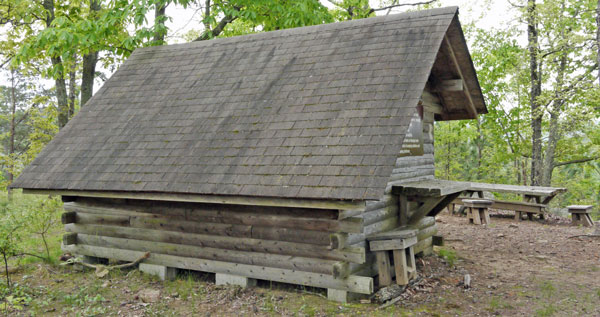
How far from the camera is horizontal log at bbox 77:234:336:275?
22.6 ft

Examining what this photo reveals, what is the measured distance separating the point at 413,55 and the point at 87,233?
7.30 metres

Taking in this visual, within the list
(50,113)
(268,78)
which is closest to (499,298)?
(268,78)

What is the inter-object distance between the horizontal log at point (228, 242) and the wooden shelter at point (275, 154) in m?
0.02

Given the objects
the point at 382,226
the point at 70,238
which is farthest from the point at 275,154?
the point at 70,238

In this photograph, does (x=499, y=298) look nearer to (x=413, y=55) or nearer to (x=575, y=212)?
(x=413, y=55)

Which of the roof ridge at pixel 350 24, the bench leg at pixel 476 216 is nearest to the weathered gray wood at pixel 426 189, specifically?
the roof ridge at pixel 350 24

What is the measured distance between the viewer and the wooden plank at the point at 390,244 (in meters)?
6.82

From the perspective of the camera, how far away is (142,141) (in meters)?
8.70

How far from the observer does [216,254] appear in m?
7.71

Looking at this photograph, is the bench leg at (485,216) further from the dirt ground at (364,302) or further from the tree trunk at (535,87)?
the tree trunk at (535,87)

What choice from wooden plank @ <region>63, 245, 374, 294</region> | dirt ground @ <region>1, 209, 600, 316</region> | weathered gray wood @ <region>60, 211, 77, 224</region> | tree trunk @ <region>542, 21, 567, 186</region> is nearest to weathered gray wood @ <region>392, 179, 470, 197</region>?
dirt ground @ <region>1, 209, 600, 316</region>

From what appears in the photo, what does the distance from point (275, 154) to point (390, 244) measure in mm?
2256

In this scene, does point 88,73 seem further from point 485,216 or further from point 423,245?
point 485,216

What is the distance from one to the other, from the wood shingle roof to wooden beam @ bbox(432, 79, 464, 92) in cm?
158
